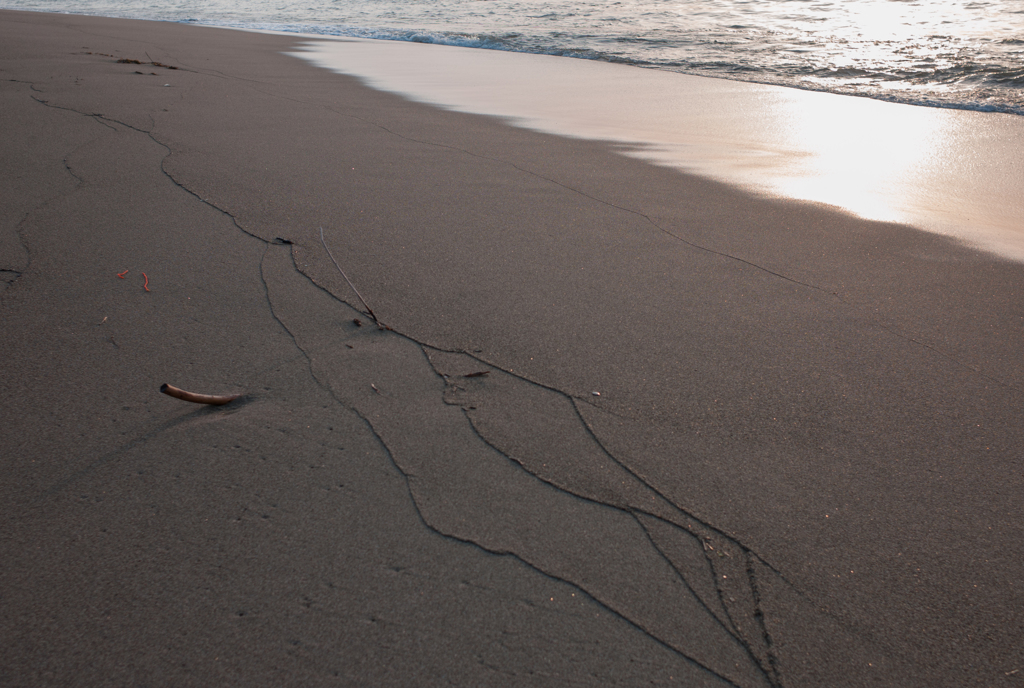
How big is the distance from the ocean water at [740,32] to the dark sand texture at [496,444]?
233 inches

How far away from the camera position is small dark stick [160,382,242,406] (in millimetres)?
1605

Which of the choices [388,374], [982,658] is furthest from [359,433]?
[982,658]

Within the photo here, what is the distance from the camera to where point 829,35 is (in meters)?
11.0

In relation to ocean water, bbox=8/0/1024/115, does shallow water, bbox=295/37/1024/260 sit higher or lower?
lower

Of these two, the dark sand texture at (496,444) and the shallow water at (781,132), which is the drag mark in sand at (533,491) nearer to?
the dark sand texture at (496,444)

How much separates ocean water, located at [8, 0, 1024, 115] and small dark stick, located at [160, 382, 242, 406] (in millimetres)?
7852

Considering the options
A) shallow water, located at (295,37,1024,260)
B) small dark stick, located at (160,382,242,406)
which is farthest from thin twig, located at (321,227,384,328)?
shallow water, located at (295,37,1024,260)

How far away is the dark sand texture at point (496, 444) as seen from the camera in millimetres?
1312

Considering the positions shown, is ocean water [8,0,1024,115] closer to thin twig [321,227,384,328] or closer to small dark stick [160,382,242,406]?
thin twig [321,227,384,328]

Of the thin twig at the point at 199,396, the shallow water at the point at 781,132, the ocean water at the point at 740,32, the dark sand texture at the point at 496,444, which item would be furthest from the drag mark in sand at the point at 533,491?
the ocean water at the point at 740,32

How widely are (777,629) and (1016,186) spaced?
4.32m

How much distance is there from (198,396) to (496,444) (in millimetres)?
856

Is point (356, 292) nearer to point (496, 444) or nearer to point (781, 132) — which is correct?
point (496, 444)

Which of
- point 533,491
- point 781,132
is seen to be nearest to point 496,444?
point 533,491
